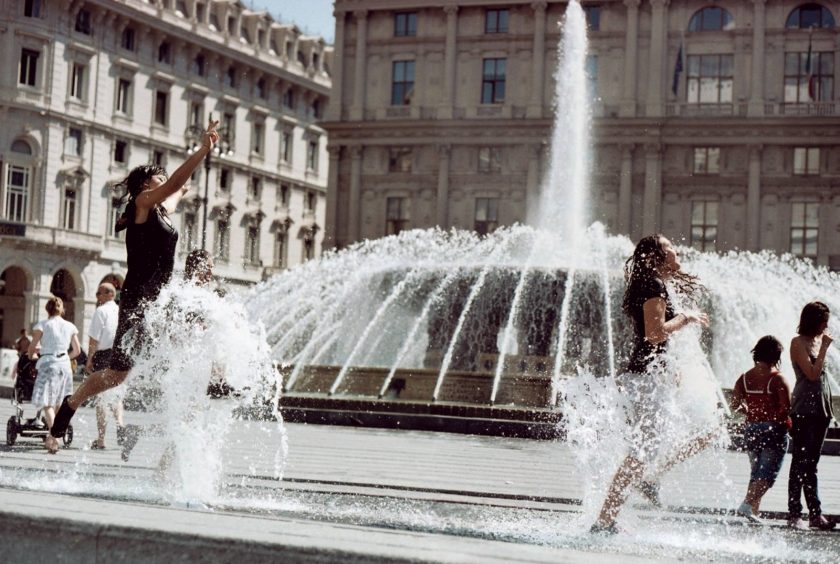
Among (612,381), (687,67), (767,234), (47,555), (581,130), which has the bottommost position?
(47,555)

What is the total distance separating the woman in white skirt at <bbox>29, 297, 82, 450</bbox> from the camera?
1054cm

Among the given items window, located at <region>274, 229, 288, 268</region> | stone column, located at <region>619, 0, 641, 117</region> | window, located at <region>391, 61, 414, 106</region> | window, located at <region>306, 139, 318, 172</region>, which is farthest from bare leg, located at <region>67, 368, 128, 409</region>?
window, located at <region>306, 139, 318, 172</region>

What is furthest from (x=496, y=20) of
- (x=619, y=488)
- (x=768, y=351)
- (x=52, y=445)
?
(x=619, y=488)

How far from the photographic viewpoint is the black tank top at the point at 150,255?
6.13 metres

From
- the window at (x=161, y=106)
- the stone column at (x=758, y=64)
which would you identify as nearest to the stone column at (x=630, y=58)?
the stone column at (x=758, y=64)

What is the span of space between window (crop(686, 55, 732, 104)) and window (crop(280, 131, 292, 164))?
2561cm

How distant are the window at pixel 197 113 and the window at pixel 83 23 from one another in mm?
7568

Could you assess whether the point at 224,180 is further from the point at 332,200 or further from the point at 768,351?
the point at 768,351

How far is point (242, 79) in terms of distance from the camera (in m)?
62.5

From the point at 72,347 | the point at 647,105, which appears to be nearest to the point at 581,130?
the point at 647,105

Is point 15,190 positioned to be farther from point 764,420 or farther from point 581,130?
point 764,420

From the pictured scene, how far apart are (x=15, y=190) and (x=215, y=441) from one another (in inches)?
1785

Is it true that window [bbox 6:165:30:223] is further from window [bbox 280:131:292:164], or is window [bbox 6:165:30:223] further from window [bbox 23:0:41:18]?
window [bbox 280:131:292:164]

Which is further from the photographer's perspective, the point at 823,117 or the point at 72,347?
the point at 823,117
